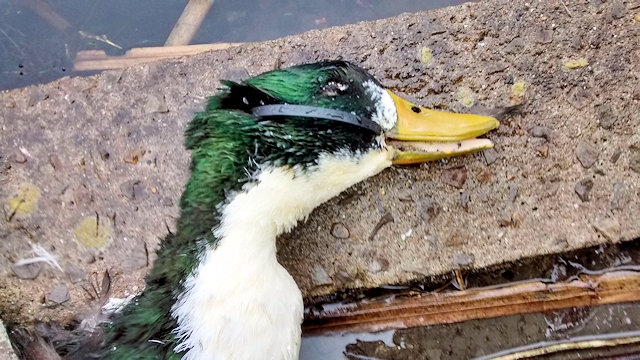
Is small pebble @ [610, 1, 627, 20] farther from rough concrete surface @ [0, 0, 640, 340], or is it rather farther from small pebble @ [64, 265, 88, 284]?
small pebble @ [64, 265, 88, 284]

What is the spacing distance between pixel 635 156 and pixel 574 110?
0.26 meters

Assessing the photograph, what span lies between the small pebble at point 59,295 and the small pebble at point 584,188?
5.97 feet

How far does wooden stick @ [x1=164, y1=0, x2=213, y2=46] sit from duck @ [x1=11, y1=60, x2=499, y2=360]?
1.54 metres

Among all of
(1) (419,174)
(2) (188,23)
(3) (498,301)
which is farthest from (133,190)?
(3) (498,301)

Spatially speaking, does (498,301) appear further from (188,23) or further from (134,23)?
(134,23)

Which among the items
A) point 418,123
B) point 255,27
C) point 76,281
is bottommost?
point 76,281

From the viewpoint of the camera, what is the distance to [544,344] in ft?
8.80

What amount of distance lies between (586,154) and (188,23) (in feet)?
6.56

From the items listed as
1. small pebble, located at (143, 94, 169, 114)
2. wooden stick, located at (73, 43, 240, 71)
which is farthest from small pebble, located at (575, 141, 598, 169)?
wooden stick, located at (73, 43, 240, 71)

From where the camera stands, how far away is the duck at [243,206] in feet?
7.02

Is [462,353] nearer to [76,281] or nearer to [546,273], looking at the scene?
[546,273]

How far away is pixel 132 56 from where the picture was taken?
11.7 ft

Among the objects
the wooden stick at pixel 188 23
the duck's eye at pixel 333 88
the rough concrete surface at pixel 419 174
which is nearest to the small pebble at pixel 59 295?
the rough concrete surface at pixel 419 174

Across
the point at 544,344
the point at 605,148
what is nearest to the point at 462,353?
the point at 544,344
